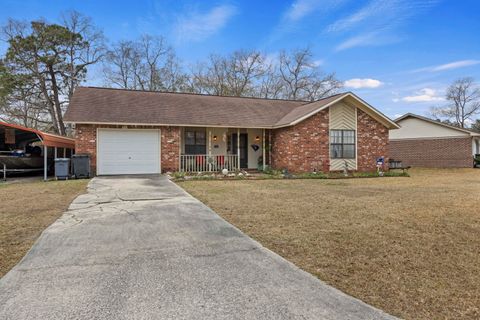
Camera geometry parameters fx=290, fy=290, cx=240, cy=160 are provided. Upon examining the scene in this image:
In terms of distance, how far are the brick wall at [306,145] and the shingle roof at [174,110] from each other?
575mm

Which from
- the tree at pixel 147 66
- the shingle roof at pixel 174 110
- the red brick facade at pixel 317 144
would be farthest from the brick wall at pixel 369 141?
the tree at pixel 147 66

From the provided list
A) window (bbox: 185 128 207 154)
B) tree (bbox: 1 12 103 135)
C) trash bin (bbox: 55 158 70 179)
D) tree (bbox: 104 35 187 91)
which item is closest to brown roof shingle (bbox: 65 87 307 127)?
window (bbox: 185 128 207 154)

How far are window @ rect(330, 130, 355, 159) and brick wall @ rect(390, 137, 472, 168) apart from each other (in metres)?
10.7

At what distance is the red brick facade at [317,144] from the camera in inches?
579

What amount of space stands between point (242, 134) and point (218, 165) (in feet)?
8.11

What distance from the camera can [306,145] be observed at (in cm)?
1489

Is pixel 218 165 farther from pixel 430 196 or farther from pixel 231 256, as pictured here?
pixel 231 256

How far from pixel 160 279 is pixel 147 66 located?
31853 millimetres

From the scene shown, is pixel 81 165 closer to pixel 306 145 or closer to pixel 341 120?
pixel 306 145

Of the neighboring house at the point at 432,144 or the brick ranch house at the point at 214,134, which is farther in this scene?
the neighboring house at the point at 432,144

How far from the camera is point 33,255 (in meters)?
3.62

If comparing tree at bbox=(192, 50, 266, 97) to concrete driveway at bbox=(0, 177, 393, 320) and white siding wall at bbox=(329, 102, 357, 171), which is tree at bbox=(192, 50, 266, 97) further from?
concrete driveway at bbox=(0, 177, 393, 320)

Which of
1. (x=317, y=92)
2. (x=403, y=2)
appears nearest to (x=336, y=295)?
(x=403, y=2)

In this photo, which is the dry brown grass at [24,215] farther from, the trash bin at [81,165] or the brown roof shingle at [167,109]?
the brown roof shingle at [167,109]
